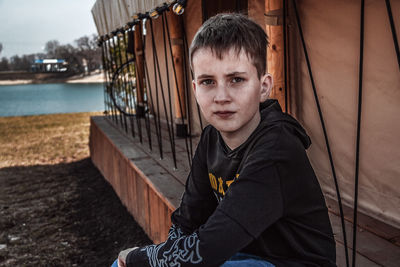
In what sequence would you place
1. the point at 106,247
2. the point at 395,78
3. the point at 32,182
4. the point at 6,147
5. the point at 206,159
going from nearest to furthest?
the point at 206,159 → the point at 395,78 → the point at 106,247 → the point at 32,182 → the point at 6,147

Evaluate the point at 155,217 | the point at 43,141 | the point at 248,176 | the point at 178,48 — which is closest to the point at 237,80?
the point at 248,176

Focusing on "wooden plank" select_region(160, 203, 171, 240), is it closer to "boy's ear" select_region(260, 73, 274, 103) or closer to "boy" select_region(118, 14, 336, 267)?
"boy" select_region(118, 14, 336, 267)

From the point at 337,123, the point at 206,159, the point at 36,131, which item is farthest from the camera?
the point at 36,131

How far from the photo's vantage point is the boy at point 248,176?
0.94 meters

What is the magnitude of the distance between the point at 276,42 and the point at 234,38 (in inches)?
45.2

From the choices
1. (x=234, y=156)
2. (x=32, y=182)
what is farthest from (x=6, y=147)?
(x=234, y=156)

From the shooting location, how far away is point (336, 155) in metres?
2.20

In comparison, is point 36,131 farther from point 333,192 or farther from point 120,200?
point 333,192

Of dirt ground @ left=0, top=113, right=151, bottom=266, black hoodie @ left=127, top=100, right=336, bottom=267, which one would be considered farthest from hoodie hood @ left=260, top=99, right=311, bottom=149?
dirt ground @ left=0, top=113, right=151, bottom=266

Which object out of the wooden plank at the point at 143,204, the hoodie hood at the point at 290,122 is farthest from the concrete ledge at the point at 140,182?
the hoodie hood at the point at 290,122

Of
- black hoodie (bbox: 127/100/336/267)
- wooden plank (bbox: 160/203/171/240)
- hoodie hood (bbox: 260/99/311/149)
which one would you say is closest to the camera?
black hoodie (bbox: 127/100/336/267)

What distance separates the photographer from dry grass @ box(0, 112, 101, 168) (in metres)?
6.05

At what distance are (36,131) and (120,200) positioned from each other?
577 centimetres

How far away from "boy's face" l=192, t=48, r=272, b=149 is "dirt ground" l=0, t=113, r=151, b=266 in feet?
6.54
